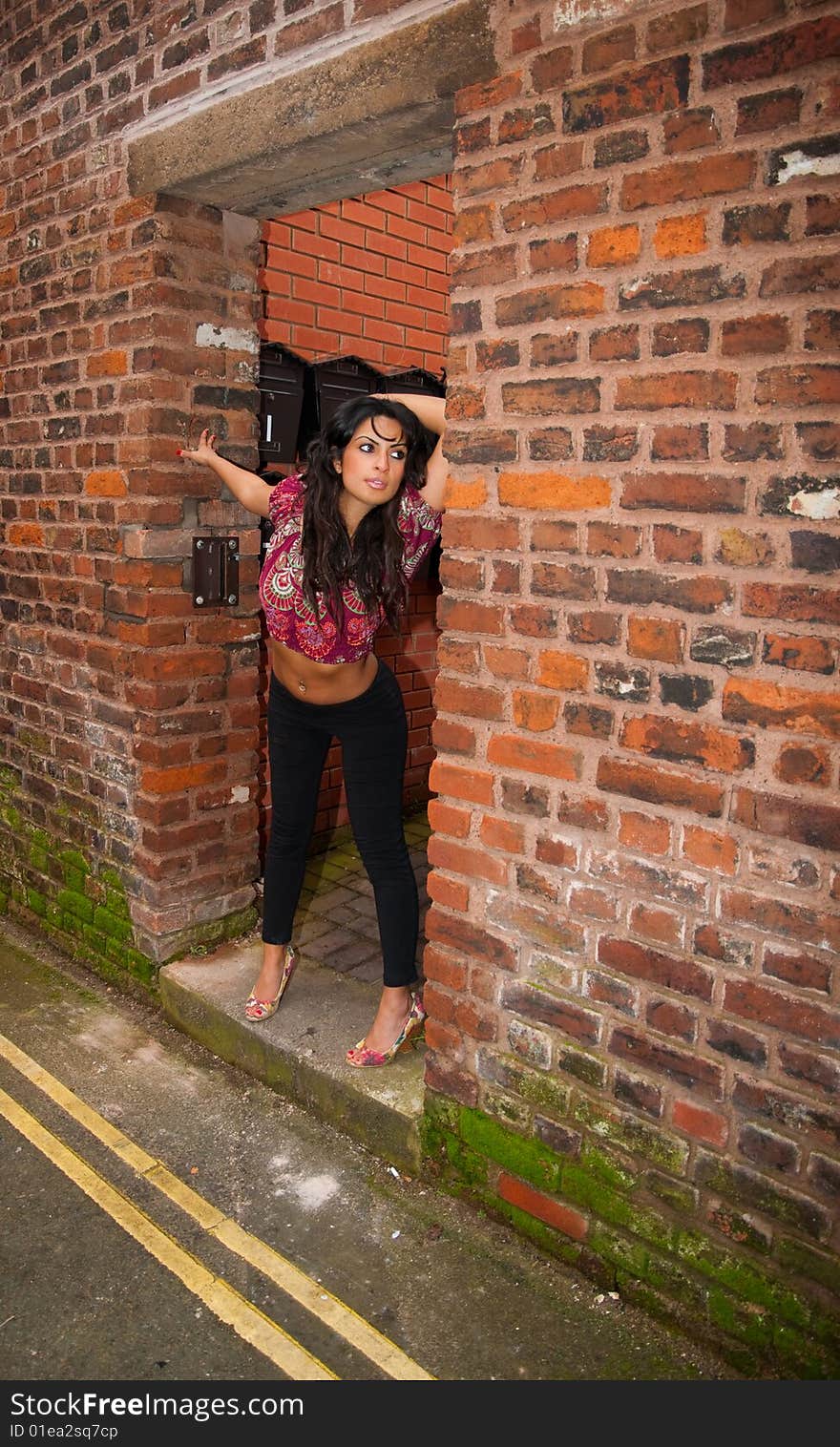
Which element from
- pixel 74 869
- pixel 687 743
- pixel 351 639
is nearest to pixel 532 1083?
pixel 687 743

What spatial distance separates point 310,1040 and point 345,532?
173cm

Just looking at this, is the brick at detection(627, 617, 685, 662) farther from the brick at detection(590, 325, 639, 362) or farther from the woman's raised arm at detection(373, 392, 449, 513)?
the woman's raised arm at detection(373, 392, 449, 513)

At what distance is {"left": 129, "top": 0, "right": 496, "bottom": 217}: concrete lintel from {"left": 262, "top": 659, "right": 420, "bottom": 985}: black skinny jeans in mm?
1559

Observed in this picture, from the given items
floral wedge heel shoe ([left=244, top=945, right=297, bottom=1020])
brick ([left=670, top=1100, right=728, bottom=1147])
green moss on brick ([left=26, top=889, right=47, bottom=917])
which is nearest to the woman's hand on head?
floral wedge heel shoe ([left=244, top=945, right=297, bottom=1020])

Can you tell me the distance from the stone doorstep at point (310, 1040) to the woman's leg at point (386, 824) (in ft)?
0.51

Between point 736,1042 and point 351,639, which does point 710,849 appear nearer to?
point 736,1042

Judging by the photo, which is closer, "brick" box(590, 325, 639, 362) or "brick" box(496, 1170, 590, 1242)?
"brick" box(590, 325, 639, 362)

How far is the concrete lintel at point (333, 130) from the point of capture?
2410 millimetres

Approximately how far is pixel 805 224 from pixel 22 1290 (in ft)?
10.0

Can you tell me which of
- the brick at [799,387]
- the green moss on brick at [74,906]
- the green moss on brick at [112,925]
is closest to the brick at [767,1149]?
the brick at [799,387]

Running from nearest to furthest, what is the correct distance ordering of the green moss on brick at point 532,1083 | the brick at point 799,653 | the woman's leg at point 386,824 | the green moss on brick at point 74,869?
the brick at point 799,653, the green moss on brick at point 532,1083, the woman's leg at point 386,824, the green moss on brick at point 74,869

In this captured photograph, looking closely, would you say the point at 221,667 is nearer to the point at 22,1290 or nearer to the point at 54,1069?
the point at 54,1069

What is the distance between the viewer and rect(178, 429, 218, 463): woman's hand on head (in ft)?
11.5

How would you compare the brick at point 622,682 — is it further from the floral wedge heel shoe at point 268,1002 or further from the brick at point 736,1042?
the floral wedge heel shoe at point 268,1002
